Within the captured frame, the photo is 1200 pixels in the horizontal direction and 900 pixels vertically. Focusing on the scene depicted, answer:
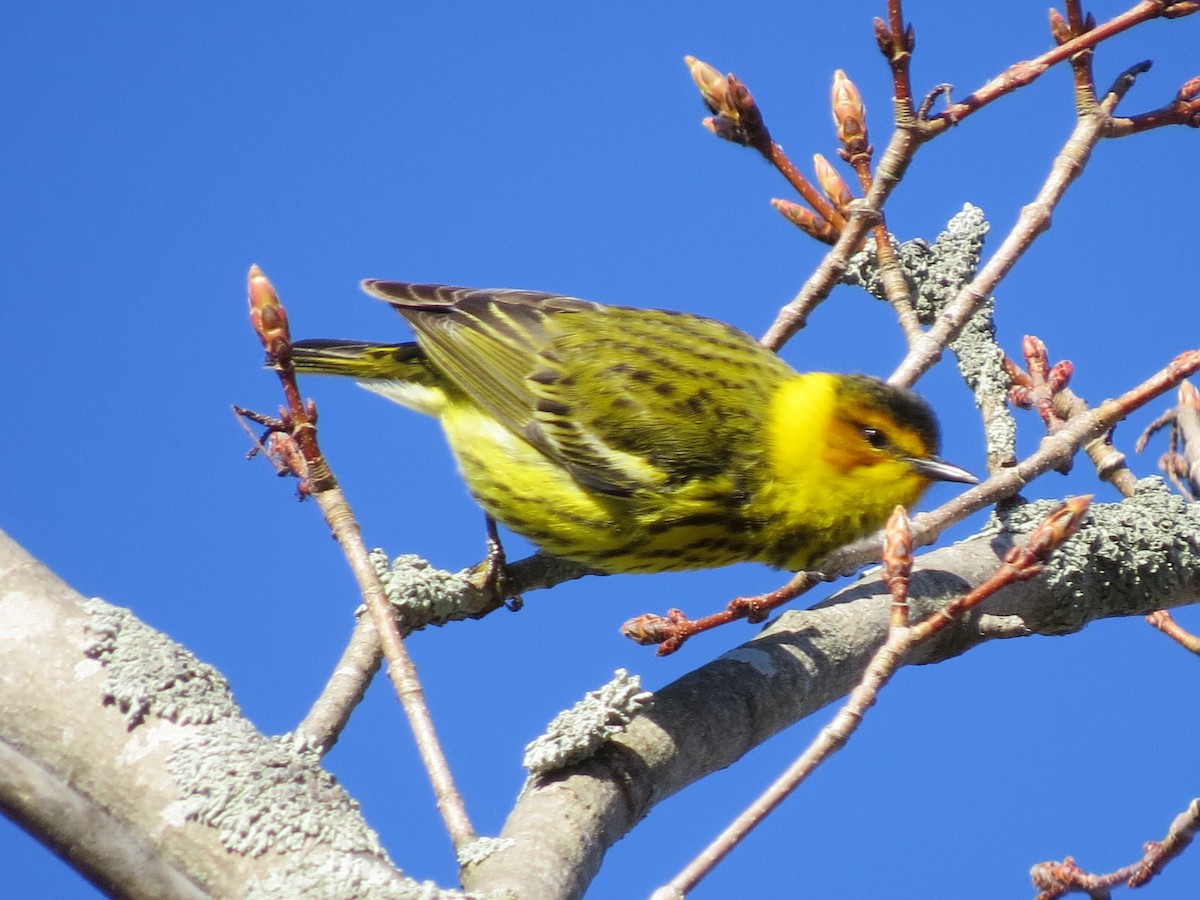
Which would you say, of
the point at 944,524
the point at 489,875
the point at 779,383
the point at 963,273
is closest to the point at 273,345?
the point at 489,875

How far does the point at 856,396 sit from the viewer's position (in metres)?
4.09

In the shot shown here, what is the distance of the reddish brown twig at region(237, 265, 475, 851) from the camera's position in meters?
2.33

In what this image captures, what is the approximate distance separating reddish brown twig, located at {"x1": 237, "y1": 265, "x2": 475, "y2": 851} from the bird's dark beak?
1985mm

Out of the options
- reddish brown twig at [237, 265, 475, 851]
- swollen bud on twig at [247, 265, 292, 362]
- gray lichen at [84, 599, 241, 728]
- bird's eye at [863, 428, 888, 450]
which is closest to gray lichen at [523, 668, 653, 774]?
reddish brown twig at [237, 265, 475, 851]

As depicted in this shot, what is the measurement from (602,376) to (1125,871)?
235cm

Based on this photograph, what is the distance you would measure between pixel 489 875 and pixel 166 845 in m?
0.51

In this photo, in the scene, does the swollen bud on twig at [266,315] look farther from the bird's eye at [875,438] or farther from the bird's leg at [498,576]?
the bird's eye at [875,438]

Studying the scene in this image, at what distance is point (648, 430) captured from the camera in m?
4.37

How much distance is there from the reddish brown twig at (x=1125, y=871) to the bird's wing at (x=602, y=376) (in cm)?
163

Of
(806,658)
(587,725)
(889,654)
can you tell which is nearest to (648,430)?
(806,658)

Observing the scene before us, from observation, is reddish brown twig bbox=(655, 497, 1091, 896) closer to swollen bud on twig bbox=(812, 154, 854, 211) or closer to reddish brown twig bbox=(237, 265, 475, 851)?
reddish brown twig bbox=(237, 265, 475, 851)

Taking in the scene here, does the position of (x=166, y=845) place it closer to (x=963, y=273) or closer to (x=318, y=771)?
(x=318, y=771)

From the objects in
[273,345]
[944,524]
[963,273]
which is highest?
[963,273]

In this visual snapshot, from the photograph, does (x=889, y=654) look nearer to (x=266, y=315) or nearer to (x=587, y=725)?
(x=587, y=725)
